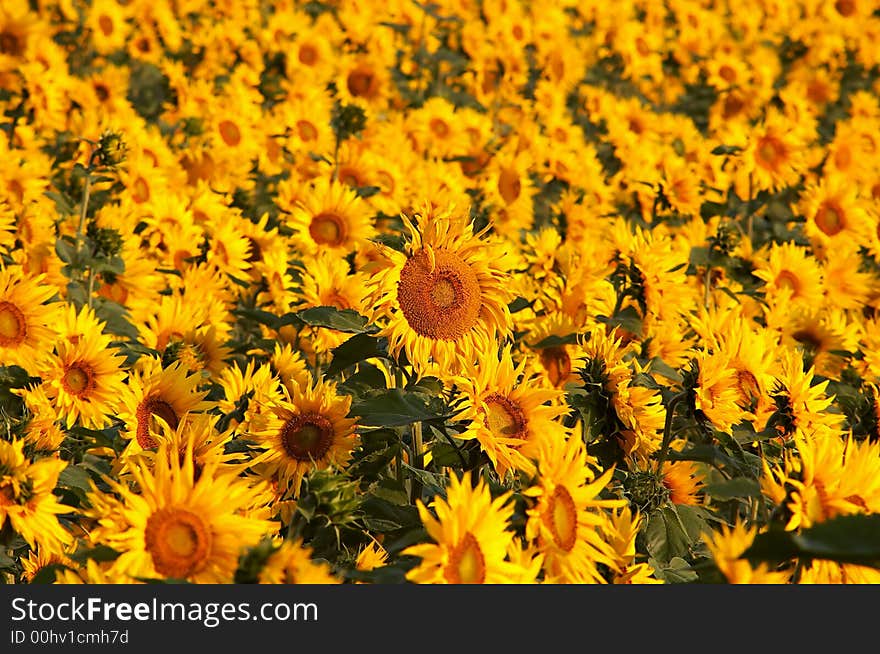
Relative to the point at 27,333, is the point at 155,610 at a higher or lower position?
lower

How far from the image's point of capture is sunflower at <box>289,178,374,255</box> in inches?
207

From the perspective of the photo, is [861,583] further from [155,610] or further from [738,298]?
[738,298]

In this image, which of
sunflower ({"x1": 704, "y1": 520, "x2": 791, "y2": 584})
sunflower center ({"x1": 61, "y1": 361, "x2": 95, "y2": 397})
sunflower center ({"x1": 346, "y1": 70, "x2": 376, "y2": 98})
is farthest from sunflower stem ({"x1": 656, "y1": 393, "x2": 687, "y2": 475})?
sunflower center ({"x1": 346, "y1": 70, "x2": 376, "y2": 98})

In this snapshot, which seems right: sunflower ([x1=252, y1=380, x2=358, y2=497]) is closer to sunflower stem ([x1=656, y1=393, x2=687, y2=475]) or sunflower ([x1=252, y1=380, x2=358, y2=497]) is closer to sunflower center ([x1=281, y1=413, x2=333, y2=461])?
sunflower center ([x1=281, y1=413, x2=333, y2=461])

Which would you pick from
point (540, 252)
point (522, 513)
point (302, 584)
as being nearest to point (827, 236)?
point (540, 252)

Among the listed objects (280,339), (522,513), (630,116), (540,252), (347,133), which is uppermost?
(630,116)

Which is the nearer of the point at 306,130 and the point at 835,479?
the point at 835,479

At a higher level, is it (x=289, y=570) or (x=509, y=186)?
(x=509, y=186)

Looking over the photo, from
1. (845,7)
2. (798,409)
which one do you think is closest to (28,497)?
(798,409)

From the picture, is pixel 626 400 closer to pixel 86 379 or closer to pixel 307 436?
pixel 307 436

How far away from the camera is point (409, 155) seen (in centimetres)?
711

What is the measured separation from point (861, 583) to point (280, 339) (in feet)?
8.67

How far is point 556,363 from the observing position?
154 inches

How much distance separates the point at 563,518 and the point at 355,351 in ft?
2.70
